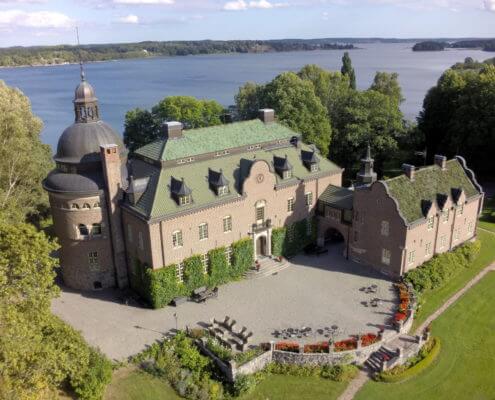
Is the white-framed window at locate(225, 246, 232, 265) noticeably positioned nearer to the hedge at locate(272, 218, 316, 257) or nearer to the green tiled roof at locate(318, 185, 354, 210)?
the hedge at locate(272, 218, 316, 257)

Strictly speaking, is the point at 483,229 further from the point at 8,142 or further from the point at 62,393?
the point at 8,142

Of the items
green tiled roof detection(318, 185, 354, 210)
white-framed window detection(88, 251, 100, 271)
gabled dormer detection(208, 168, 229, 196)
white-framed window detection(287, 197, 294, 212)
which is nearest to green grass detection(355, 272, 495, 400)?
green tiled roof detection(318, 185, 354, 210)

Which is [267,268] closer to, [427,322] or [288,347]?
[288,347]

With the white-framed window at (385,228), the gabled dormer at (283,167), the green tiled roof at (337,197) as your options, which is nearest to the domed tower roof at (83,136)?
the gabled dormer at (283,167)

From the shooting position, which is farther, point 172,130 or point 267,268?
point 267,268

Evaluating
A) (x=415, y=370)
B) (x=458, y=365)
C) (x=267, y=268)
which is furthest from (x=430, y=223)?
(x=267, y=268)

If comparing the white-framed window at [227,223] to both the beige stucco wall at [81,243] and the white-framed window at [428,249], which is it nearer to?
the beige stucco wall at [81,243]

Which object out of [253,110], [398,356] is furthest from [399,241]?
[253,110]
